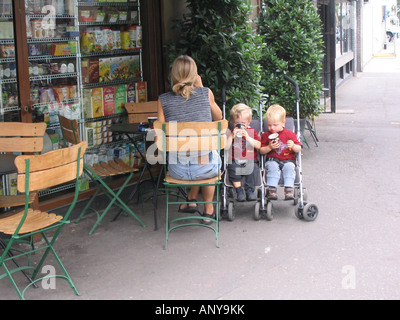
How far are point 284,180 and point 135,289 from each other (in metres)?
2.23

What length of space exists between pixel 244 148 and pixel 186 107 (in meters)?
0.82

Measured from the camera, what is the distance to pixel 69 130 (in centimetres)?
629

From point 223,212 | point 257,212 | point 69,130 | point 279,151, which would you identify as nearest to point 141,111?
point 69,130

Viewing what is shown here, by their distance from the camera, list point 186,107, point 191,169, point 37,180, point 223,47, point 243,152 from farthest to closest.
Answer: point 223,47
point 243,152
point 186,107
point 191,169
point 37,180

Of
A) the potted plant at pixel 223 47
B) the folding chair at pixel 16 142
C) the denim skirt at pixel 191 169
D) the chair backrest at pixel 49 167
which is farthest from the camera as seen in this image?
the potted plant at pixel 223 47

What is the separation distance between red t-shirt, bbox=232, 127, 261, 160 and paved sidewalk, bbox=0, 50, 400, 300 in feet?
2.09

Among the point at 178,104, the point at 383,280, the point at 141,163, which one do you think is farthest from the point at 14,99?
the point at 383,280

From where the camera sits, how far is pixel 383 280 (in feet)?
A: 16.1

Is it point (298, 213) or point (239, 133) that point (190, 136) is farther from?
point (298, 213)

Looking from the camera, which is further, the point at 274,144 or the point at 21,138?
the point at 274,144

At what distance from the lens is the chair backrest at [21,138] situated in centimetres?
544

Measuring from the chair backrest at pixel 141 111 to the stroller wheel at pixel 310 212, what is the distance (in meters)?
2.14

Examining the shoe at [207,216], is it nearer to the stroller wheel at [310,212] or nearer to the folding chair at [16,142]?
the stroller wheel at [310,212]

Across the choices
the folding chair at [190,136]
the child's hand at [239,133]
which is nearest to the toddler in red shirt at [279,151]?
the child's hand at [239,133]
